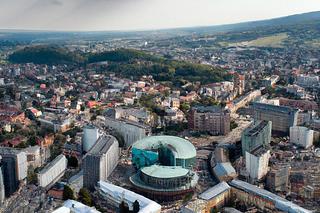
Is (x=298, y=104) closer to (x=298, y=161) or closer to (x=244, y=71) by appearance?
(x=298, y=161)

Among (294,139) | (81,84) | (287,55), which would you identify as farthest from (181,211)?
(287,55)

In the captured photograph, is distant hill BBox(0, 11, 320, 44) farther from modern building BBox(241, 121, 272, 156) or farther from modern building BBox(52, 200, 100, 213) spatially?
modern building BBox(52, 200, 100, 213)

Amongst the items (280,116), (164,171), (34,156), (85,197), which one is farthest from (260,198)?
(34,156)

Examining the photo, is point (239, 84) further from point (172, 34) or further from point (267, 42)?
point (172, 34)

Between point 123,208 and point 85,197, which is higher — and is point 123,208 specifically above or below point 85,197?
below

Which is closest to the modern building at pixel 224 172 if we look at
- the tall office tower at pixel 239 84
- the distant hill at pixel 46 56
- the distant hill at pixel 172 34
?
the tall office tower at pixel 239 84
